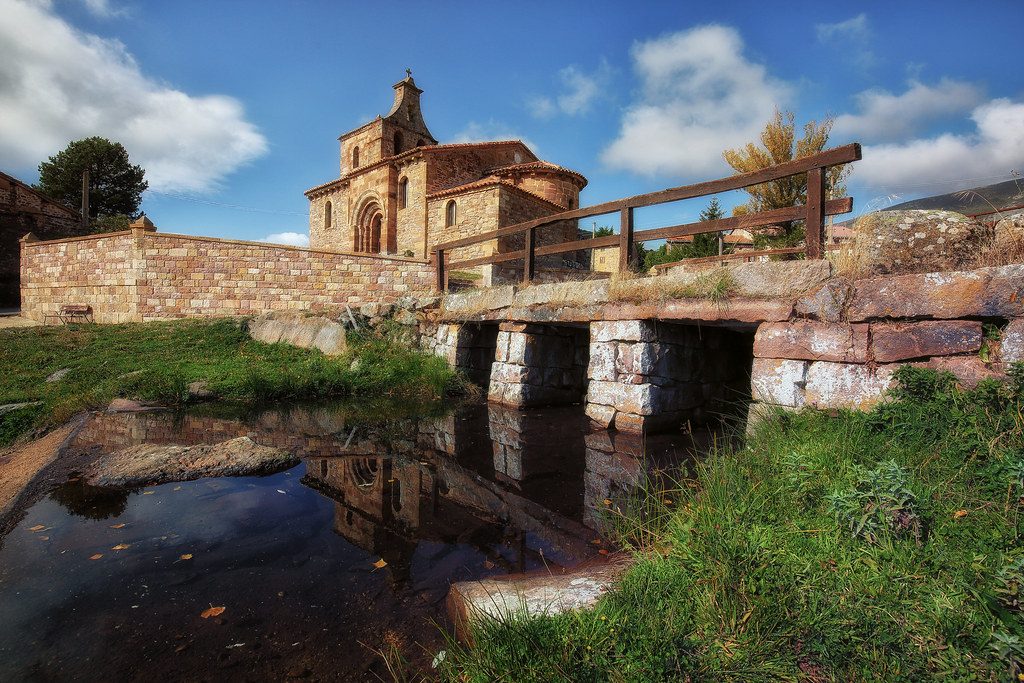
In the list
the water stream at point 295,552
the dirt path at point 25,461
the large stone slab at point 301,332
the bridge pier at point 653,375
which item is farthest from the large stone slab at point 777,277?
the large stone slab at point 301,332

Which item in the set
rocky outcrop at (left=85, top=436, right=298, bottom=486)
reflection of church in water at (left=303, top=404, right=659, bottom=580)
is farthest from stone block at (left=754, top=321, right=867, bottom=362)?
rocky outcrop at (left=85, top=436, right=298, bottom=486)

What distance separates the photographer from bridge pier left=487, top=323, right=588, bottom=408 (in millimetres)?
8461

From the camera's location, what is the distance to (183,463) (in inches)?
206

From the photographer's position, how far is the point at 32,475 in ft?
16.6

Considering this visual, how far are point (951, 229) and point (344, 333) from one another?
10108 mm

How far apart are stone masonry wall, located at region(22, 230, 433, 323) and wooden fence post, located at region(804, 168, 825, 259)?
1146cm

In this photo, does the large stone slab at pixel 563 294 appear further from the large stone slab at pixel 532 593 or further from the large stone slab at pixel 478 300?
the large stone slab at pixel 532 593

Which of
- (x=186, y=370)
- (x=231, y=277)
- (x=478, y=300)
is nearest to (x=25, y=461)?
(x=186, y=370)

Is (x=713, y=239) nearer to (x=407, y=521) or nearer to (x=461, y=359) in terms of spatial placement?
(x=461, y=359)

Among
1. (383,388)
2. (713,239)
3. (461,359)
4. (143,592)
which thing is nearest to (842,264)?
(143,592)

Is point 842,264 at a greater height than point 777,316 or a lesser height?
greater

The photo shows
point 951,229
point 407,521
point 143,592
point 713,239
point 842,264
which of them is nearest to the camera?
point 143,592

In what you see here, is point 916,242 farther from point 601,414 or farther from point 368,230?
point 368,230

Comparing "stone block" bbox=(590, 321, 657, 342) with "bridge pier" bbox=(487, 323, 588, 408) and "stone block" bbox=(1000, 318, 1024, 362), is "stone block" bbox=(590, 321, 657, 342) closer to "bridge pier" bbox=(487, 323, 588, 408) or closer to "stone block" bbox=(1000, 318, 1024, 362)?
"bridge pier" bbox=(487, 323, 588, 408)
